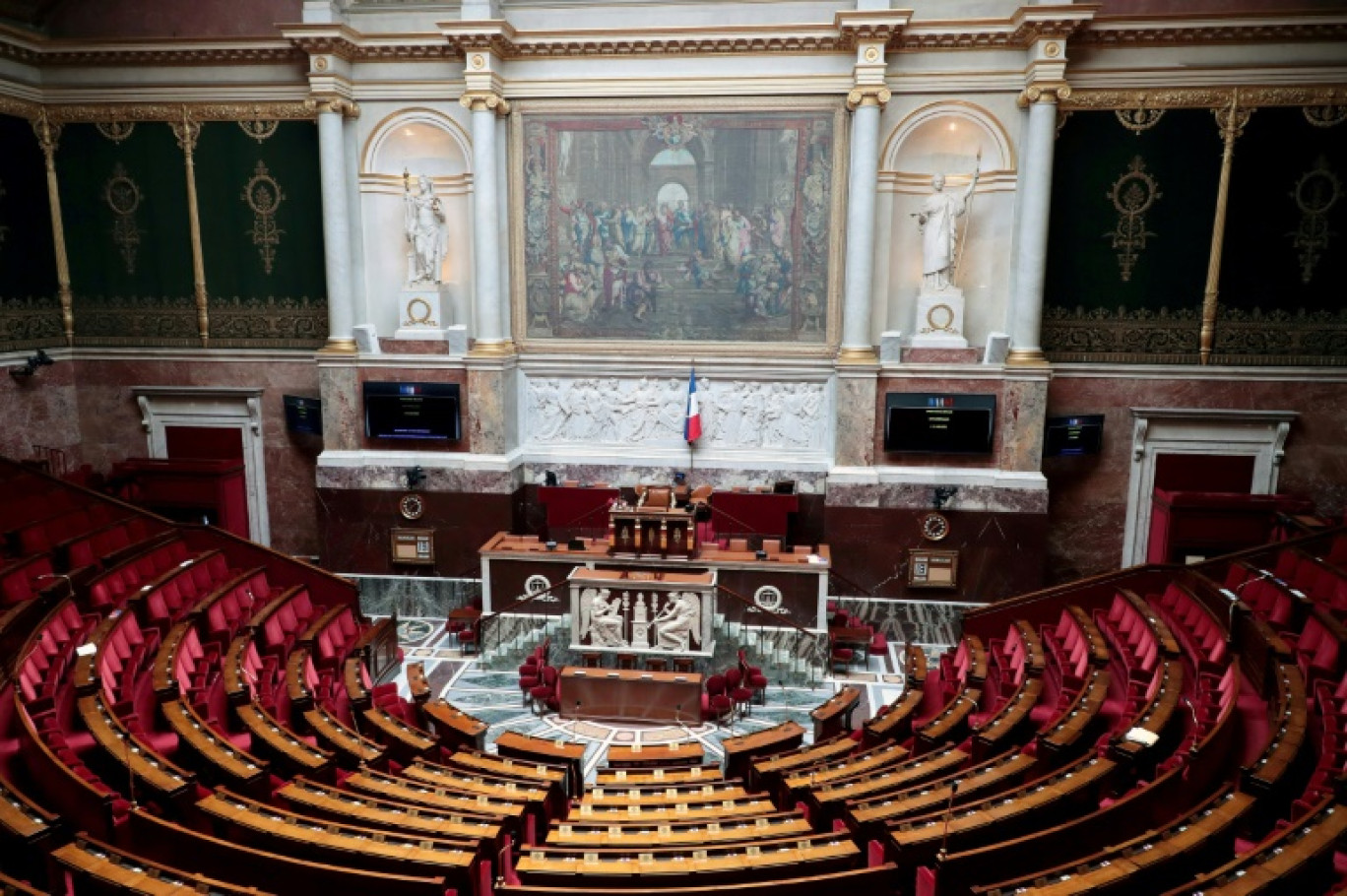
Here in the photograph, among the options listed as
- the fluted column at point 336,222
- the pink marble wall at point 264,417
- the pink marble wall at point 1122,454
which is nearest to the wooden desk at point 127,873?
the fluted column at point 336,222

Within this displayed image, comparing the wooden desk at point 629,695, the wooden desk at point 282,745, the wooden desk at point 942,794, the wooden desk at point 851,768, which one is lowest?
the wooden desk at point 629,695

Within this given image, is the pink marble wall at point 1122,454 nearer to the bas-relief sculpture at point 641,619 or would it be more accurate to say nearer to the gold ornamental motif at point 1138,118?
the gold ornamental motif at point 1138,118

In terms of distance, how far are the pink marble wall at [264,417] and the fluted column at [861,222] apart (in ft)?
31.5

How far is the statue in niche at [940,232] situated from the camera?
14.4 metres

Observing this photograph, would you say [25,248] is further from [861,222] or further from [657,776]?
[657,776]

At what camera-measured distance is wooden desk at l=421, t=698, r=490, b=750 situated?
379 inches

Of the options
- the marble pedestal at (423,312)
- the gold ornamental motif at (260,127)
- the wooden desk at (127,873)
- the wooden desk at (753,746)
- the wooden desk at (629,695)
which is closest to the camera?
the wooden desk at (127,873)

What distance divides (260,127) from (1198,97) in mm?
15476

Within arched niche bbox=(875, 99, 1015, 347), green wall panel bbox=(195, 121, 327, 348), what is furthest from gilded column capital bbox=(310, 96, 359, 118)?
arched niche bbox=(875, 99, 1015, 347)

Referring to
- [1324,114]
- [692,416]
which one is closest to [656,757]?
[692,416]

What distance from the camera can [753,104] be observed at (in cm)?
1475

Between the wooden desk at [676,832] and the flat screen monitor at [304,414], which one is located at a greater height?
the flat screen monitor at [304,414]

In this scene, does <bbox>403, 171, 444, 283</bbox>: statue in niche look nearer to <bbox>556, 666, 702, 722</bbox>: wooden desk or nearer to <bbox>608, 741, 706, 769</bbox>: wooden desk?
<bbox>556, 666, 702, 722</bbox>: wooden desk

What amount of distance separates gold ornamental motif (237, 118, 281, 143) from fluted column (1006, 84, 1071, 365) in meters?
12.5
